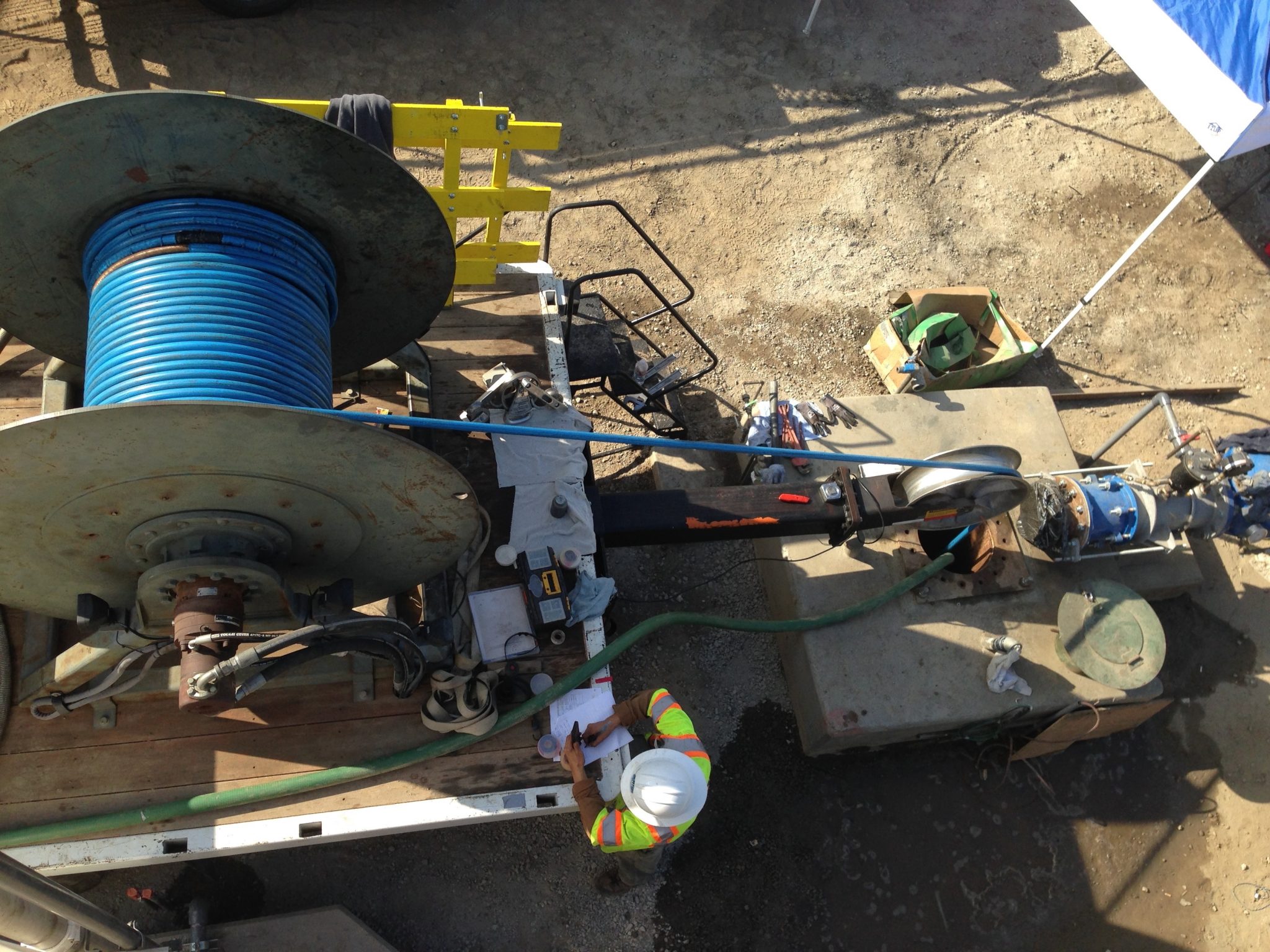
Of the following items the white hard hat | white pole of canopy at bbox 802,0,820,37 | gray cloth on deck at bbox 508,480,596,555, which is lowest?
the white hard hat

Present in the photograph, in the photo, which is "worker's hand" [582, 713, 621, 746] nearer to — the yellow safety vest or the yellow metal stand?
the yellow safety vest

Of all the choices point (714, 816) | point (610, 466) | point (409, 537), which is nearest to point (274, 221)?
point (409, 537)

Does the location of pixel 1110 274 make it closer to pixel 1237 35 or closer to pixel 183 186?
pixel 1237 35

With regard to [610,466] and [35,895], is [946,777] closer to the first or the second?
[610,466]

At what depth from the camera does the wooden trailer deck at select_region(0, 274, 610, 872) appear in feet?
12.5

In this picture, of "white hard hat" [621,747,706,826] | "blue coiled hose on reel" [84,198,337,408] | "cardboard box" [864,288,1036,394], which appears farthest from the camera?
"cardboard box" [864,288,1036,394]

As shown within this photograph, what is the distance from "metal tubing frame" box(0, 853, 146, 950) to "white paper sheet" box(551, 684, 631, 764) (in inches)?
83.5

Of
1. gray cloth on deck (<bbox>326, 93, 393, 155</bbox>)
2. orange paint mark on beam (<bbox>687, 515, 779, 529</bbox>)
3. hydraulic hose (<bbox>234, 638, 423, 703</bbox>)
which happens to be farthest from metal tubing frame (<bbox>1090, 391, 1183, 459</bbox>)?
gray cloth on deck (<bbox>326, 93, 393, 155</bbox>)

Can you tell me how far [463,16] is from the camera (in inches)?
337

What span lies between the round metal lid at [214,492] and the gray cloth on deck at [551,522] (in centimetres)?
72

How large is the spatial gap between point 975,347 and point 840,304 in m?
1.22

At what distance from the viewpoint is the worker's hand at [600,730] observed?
4.07 m

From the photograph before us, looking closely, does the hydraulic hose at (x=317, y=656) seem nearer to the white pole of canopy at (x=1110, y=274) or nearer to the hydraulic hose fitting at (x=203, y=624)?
the hydraulic hose fitting at (x=203, y=624)

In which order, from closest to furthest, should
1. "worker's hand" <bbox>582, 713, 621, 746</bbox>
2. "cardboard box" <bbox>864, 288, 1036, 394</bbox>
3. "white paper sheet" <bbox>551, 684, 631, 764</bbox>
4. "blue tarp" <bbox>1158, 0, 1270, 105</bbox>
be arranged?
1. "worker's hand" <bbox>582, 713, 621, 746</bbox>
2. "white paper sheet" <bbox>551, 684, 631, 764</bbox>
3. "blue tarp" <bbox>1158, 0, 1270, 105</bbox>
4. "cardboard box" <bbox>864, 288, 1036, 394</bbox>
